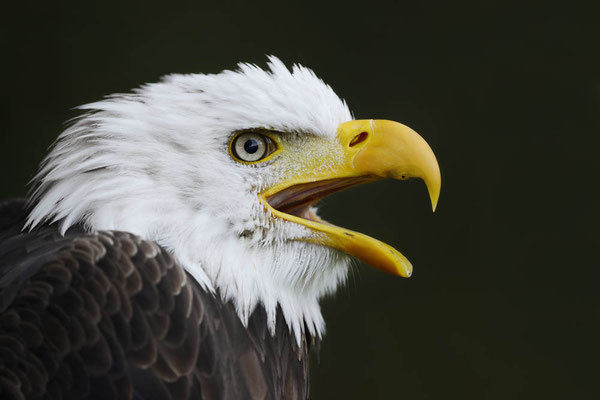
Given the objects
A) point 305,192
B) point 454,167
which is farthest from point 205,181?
point 454,167

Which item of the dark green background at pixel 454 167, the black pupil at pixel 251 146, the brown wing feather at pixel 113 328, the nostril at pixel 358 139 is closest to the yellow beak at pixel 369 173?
the nostril at pixel 358 139

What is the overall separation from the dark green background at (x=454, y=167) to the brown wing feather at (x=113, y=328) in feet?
9.02

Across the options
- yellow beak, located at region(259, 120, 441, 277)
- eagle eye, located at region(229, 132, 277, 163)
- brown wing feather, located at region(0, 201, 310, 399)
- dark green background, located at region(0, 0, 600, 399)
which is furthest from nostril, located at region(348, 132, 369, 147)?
dark green background, located at region(0, 0, 600, 399)

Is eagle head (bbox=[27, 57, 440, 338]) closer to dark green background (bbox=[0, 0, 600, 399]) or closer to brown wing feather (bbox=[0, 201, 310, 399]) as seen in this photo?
brown wing feather (bbox=[0, 201, 310, 399])

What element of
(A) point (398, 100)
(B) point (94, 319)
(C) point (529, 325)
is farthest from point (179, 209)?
(C) point (529, 325)

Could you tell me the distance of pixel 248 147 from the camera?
1.77 metres

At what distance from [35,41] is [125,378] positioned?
3483mm

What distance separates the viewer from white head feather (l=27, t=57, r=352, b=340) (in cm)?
167

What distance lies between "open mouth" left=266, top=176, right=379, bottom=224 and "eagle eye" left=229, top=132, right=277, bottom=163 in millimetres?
103

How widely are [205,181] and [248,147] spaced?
0.46ft

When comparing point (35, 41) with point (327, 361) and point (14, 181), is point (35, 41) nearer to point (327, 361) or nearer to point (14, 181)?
point (14, 181)

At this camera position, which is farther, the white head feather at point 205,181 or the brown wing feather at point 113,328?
the white head feather at point 205,181

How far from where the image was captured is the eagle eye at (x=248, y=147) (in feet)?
5.81

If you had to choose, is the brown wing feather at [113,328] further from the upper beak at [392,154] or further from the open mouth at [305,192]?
the upper beak at [392,154]
